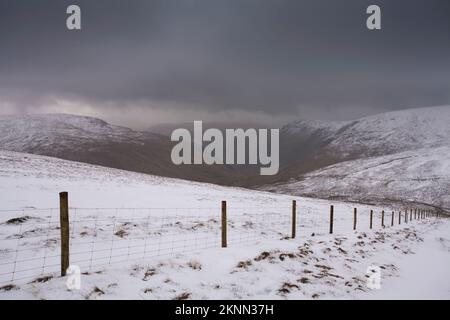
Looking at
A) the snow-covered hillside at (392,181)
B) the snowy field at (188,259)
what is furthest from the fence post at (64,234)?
the snow-covered hillside at (392,181)

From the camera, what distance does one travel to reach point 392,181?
102 metres

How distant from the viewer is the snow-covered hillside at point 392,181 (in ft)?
289

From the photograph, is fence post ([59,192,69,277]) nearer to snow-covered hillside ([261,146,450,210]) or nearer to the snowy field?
the snowy field

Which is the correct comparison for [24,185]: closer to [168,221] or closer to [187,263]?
[168,221]

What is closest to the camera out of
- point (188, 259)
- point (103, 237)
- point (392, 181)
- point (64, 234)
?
point (64, 234)

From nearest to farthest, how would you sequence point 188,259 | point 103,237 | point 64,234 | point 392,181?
point 64,234
point 188,259
point 103,237
point 392,181

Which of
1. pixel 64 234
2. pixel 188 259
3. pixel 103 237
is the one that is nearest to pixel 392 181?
pixel 103 237

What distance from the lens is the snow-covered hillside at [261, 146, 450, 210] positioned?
289ft

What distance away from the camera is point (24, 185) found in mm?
26328

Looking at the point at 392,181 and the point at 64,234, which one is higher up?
the point at 64,234

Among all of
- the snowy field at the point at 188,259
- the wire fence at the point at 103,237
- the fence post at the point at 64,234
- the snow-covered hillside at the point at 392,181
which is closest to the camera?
Answer: the snowy field at the point at 188,259

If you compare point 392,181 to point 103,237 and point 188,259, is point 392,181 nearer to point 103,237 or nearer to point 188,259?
point 103,237

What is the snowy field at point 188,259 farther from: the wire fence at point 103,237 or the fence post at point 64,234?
the fence post at point 64,234
